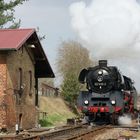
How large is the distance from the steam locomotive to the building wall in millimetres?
3171

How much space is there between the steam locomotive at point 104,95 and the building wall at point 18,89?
3171mm

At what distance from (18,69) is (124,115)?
25.2ft

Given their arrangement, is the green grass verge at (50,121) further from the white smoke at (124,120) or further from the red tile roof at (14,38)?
the red tile roof at (14,38)

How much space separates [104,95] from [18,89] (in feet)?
17.6

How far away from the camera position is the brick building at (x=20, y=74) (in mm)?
22656

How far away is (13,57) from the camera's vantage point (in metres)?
23.9

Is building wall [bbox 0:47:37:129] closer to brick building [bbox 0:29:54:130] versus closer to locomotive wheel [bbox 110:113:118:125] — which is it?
brick building [bbox 0:29:54:130]

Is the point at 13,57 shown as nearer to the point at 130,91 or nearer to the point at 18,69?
the point at 18,69

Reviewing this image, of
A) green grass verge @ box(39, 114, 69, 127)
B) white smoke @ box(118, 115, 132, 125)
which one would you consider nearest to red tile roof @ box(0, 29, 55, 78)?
green grass verge @ box(39, 114, 69, 127)

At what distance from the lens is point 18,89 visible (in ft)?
80.8

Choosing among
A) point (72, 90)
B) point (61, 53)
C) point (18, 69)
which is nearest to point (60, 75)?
point (61, 53)

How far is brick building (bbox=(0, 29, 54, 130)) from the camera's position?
74.3 ft

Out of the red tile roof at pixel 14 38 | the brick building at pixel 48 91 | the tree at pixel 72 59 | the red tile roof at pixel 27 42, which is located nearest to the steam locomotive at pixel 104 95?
the red tile roof at pixel 27 42

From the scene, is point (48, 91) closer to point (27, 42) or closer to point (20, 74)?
point (27, 42)
